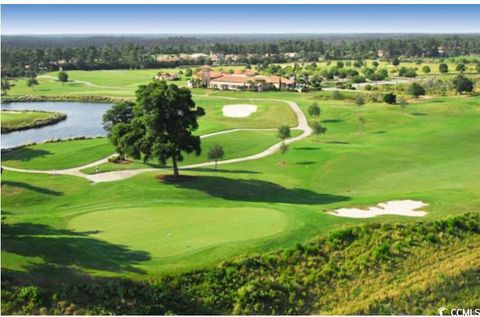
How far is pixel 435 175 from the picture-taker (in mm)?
44906

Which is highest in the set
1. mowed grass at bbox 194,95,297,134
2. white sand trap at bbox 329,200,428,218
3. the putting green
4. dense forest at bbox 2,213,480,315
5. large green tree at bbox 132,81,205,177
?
large green tree at bbox 132,81,205,177

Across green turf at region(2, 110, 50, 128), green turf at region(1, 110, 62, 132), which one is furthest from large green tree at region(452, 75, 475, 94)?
green turf at region(2, 110, 50, 128)

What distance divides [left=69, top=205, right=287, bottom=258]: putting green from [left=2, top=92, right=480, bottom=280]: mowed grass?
0.13 metres

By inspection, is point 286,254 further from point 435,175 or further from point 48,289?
point 435,175

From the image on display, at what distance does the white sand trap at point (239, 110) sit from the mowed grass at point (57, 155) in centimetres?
2735

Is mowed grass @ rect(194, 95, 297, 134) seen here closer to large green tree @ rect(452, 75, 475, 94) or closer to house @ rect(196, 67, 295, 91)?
house @ rect(196, 67, 295, 91)

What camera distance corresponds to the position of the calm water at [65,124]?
78438mm

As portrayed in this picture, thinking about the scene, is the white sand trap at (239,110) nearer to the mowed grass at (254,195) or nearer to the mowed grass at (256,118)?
the mowed grass at (256,118)

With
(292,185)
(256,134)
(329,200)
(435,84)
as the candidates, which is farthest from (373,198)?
(435,84)

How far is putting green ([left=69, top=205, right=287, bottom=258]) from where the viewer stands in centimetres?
2405

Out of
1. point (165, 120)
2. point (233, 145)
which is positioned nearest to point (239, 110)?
point (233, 145)

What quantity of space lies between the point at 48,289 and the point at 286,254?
1033cm

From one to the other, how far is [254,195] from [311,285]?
16.1 m

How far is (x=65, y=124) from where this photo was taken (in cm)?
9181
